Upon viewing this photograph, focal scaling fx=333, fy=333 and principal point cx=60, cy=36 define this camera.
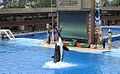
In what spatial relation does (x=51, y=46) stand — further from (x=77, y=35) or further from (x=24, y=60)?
(x=24, y=60)

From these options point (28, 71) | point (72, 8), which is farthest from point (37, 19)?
point (28, 71)

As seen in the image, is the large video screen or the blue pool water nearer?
the blue pool water

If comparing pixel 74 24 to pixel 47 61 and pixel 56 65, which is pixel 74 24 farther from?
pixel 56 65

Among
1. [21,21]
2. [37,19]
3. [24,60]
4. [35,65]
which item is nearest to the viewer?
[35,65]

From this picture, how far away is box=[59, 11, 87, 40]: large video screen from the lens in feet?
80.8

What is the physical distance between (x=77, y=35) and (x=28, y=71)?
959 centimetres

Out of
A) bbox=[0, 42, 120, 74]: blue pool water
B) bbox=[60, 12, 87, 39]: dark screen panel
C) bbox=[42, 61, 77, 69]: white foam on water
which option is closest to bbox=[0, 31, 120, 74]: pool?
bbox=[0, 42, 120, 74]: blue pool water

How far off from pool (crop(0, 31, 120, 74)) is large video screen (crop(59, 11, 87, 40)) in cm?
255

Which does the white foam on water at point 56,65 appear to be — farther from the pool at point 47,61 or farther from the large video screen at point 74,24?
the large video screen at point 74,24

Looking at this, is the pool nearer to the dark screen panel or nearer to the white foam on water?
the white foam on water

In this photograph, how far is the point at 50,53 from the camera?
21812 millimetres

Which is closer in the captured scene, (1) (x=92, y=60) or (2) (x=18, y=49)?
(1) (x=92, y=60)

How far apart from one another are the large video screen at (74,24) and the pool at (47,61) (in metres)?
2.55

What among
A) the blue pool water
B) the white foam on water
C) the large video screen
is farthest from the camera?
the large video screen
